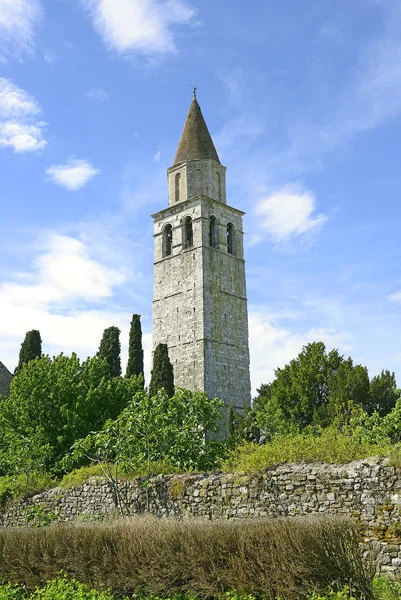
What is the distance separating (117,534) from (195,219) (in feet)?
120

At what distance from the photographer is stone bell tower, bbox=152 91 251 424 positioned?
133 ft

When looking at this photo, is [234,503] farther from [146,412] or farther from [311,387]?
[311,387]

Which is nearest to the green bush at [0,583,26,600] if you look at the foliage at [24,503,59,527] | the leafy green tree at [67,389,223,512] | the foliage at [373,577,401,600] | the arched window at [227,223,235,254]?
the leafy green tree at [67,389,223,512]

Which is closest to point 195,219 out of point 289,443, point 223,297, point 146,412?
point 223,297

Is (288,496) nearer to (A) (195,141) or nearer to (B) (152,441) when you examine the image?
(B) (152,441)

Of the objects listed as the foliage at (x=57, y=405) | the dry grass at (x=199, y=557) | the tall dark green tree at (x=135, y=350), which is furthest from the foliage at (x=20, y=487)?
the tall dark green tree at (x=135, y=350)

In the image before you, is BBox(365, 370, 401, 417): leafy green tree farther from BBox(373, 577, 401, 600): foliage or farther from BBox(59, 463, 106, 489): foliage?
BBox(373, 577, 401, 600): foliage

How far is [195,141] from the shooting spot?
45562 mm

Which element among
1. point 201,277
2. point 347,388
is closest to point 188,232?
point 201,277

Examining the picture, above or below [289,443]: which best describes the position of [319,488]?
below

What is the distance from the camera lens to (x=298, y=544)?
21.7 ft

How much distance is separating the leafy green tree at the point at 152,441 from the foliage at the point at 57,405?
22.9 ft

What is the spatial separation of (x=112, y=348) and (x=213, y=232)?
1212cm

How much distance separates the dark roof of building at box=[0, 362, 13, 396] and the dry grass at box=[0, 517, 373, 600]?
92.2 feet
